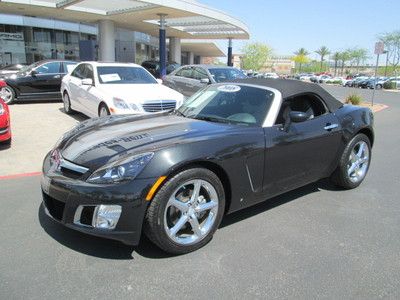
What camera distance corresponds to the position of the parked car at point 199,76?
1188 centimetres

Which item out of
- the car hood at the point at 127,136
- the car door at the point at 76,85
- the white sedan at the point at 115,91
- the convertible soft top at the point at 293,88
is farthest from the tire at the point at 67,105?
the convertible soft top at the point at 293,88

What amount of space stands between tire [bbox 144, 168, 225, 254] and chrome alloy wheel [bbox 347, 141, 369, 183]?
238 centimetres

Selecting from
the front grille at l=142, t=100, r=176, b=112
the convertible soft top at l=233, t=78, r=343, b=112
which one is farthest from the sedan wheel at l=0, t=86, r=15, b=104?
the convertible soft top at l=233, t=78, r=343, b=112

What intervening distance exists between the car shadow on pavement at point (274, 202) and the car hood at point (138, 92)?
4.21 metres

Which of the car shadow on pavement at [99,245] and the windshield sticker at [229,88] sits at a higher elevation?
the windshield sticker at [229,88]

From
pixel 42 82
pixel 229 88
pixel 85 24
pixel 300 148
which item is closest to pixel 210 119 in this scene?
→ pixel 229 88

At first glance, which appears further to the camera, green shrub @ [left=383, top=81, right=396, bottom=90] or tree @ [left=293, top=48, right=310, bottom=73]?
tree @ [left=293, top=48, right=310, bottom=73]

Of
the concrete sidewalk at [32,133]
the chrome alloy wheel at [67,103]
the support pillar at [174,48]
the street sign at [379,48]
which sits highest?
the support pillar at [174,48]

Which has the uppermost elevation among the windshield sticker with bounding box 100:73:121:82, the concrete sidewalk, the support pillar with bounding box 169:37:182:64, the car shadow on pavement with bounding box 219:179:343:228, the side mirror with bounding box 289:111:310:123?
the support pillar with bounding box 169:37:182:64

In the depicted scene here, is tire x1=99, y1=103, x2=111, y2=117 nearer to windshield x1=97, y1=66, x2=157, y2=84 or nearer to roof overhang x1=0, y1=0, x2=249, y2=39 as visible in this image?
windshield x1=97, y1=66, x2=157, y2=84

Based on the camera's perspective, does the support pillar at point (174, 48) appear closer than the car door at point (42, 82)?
No

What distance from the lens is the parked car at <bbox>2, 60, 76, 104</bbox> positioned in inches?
478

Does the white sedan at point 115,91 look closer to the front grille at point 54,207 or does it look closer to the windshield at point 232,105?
the windshield at point 232,105

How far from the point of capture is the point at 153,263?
3084 millimetres
